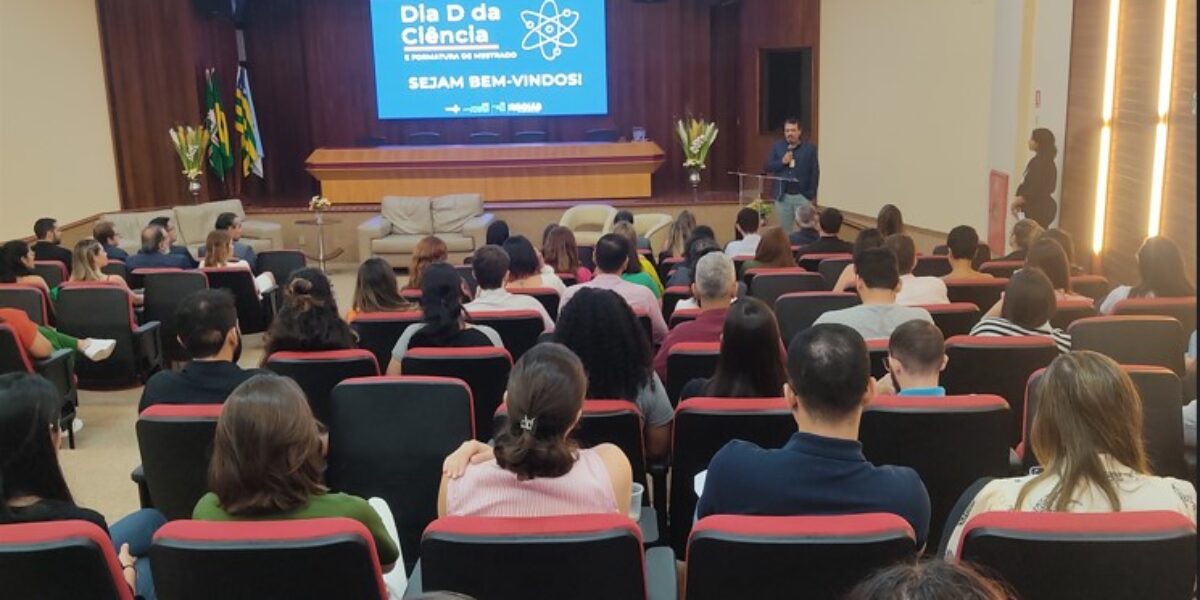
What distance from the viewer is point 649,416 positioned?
3.24 meters

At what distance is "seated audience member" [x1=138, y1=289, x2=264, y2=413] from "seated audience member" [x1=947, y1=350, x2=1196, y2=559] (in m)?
2.20

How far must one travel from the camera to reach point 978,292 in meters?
5.09

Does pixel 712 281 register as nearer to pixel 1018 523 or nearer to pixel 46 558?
pixel 1018 523

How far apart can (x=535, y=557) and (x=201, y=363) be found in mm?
1794

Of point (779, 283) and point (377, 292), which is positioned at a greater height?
point (377, 292)

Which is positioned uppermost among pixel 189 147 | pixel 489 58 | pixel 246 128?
pixel 489 58

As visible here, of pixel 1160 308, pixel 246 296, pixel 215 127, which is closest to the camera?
pixel 1160 308

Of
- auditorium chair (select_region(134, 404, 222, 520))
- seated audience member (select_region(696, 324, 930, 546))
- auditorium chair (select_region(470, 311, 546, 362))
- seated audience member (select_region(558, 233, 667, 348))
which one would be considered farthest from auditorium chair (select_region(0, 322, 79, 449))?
seated audience member (select_region(696, 324, 930, 546))

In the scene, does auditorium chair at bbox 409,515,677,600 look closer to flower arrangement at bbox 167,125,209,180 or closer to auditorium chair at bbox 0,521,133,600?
auditorium chair at bbox 0,521,133,600

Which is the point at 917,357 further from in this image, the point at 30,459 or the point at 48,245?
the point at 48,245

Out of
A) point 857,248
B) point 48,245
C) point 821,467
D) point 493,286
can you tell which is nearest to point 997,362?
point 821,467

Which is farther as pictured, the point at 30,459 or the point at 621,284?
the point at 621,284

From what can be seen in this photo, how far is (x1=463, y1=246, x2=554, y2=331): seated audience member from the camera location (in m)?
4.62

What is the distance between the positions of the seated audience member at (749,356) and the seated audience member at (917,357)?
347 mm
